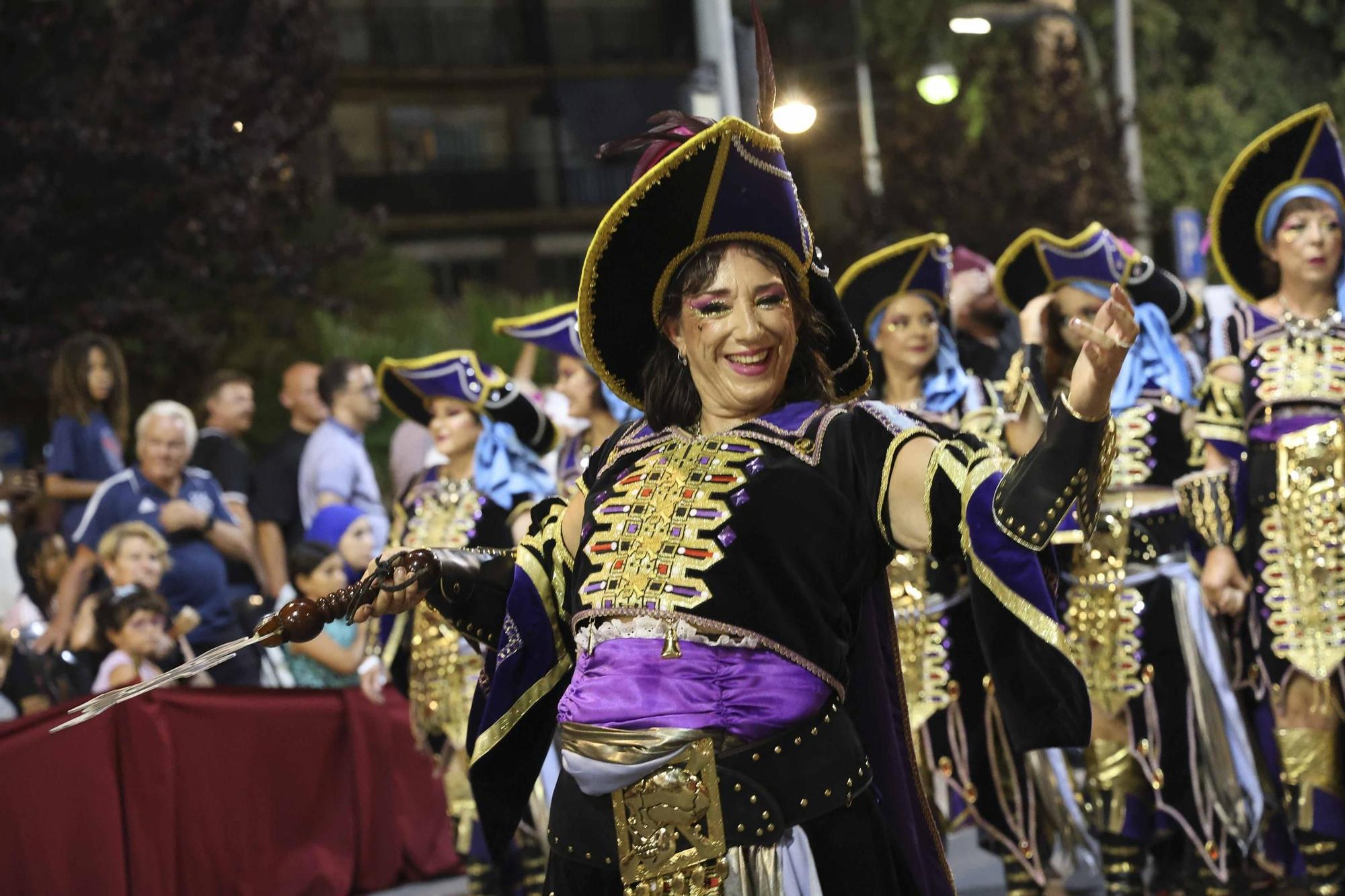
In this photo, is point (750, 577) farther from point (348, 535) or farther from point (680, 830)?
point (348, 535)

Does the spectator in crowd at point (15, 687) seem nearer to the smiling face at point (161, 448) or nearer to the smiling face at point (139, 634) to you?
the smiling face at point (139, 634)

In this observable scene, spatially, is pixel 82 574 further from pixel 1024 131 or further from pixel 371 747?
pixel 1024 131

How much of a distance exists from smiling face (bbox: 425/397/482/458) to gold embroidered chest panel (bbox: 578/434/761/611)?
4284mm

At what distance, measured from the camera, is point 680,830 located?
144 inches

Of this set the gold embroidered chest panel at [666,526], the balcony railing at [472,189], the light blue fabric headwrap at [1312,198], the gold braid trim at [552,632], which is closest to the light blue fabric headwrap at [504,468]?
the light blue fabric headwrap at [1312,198]

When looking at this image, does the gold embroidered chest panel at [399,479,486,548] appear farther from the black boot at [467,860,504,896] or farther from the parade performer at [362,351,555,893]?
the black boot at [467,860,504,896]

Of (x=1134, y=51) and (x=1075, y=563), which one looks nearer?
(x=1075, y=563)

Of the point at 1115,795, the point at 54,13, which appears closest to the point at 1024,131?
the point at 54,13

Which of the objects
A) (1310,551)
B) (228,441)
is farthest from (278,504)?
(1310,551)

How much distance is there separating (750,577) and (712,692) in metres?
0.22

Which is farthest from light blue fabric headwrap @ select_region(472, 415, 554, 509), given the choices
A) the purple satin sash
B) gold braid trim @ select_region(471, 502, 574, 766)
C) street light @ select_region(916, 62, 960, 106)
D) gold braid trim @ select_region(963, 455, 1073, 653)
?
street light @ select_region(916, 62, 960, 106)

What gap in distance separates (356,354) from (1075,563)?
319 inches

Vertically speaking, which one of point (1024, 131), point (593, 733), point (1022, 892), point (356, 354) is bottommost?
point (1022, 892)

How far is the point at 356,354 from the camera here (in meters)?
14.3
